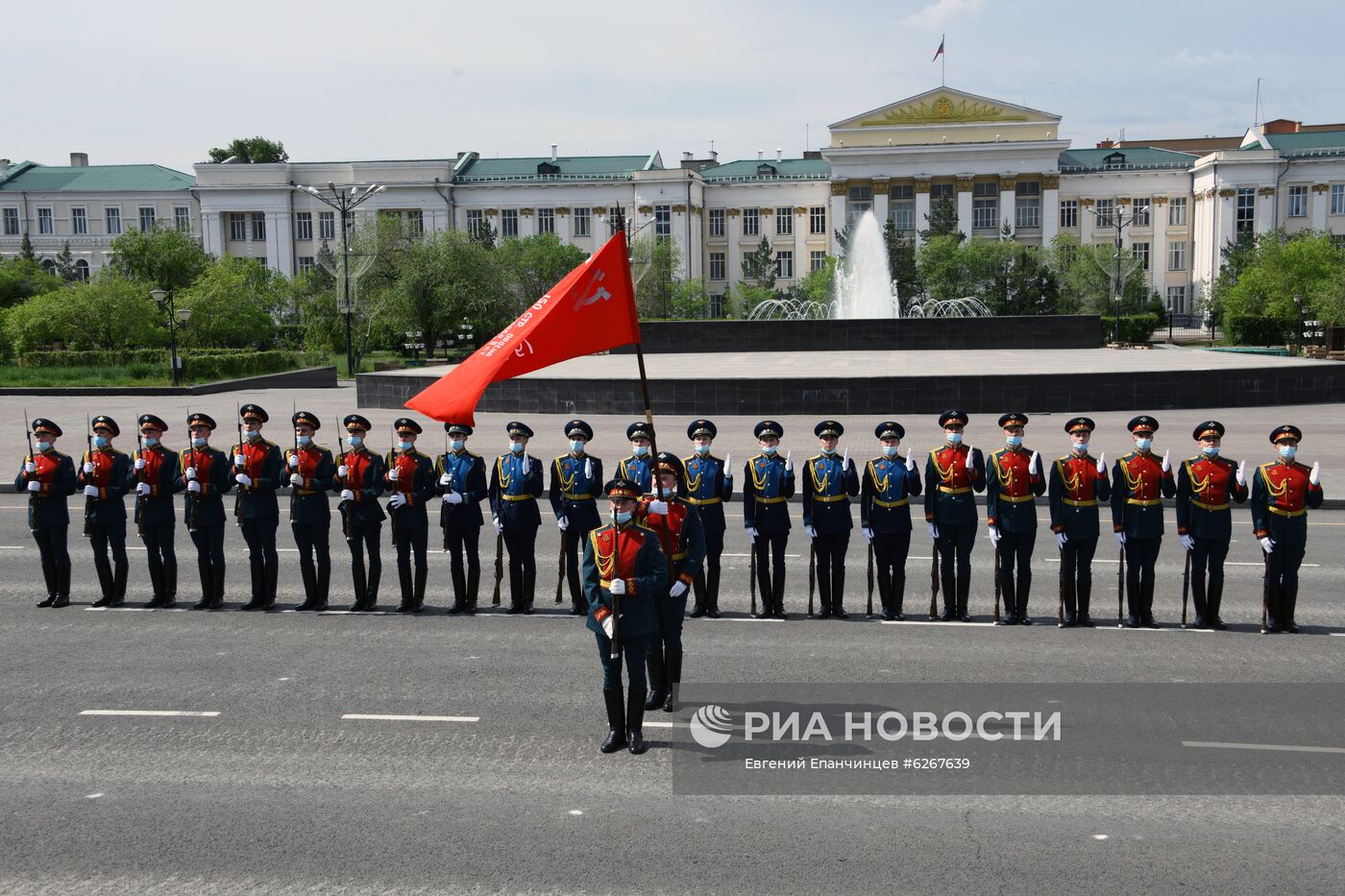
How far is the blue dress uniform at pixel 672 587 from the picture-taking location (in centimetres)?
831

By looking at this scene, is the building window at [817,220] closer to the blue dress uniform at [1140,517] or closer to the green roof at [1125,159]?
the green roof at [1125,159]

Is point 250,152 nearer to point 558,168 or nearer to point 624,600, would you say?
point 558,168

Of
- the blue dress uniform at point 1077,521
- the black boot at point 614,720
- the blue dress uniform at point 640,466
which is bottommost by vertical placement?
the black boot at point 614,720

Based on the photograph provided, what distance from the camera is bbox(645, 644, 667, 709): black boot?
838 cm

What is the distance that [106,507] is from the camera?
11891 mm

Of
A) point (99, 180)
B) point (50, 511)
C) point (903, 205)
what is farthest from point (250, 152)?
point (50, 511)

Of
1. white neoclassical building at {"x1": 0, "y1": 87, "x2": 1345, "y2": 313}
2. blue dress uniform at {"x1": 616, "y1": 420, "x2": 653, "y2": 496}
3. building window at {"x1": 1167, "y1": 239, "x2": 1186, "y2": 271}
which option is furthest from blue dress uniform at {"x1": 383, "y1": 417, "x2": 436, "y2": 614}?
building window at {"x1": 1167, "y1": 239, "x2": 1186, "y2": 271}

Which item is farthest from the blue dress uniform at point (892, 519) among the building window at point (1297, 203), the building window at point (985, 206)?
the building window at point (1297, 203)

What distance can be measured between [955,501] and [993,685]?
257cm

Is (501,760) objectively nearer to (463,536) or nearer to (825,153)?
(463,536)

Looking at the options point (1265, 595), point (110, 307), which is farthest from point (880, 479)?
point (110, 307)

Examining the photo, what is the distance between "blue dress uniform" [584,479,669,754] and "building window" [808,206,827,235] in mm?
84971

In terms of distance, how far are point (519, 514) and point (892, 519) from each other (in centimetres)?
336

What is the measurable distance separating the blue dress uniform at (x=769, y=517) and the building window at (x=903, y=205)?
7985cm
